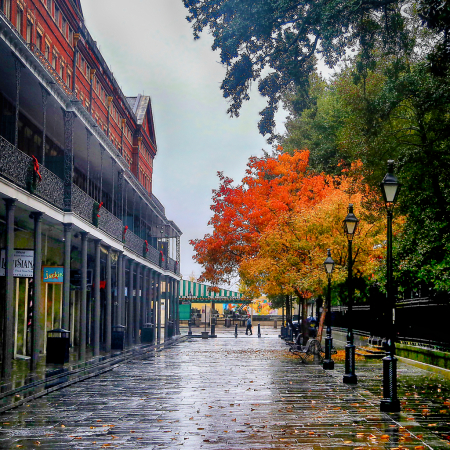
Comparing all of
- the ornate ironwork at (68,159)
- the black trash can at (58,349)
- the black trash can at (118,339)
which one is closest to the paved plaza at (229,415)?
the black trash can at (58,349)

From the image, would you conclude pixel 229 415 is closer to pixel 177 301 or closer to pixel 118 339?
pixel 118 339

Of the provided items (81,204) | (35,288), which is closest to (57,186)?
(81,204)

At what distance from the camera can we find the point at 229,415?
11.1 m

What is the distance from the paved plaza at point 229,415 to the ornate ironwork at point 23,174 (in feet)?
18.4

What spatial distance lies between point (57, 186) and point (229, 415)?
38.4ft

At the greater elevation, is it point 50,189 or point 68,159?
point 68,159

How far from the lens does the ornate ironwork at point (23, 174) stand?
50.7ft

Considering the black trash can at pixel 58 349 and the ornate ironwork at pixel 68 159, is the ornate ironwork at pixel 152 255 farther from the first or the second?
the black trash can at pixel 58 349

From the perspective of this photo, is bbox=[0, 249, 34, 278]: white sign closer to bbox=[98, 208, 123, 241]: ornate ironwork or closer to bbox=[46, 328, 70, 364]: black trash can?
bbox=[46, 328, 70, 364]: black trash can

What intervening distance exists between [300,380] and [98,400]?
654 cm

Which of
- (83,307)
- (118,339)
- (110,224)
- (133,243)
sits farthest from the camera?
(133,243)

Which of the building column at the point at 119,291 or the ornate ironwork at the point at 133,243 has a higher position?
the ornate ironwork at the point at 133,243

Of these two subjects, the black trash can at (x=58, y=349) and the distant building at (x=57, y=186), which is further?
the black trash can at (x=58, y=349)

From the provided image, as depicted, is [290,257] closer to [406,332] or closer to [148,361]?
[406,332]
